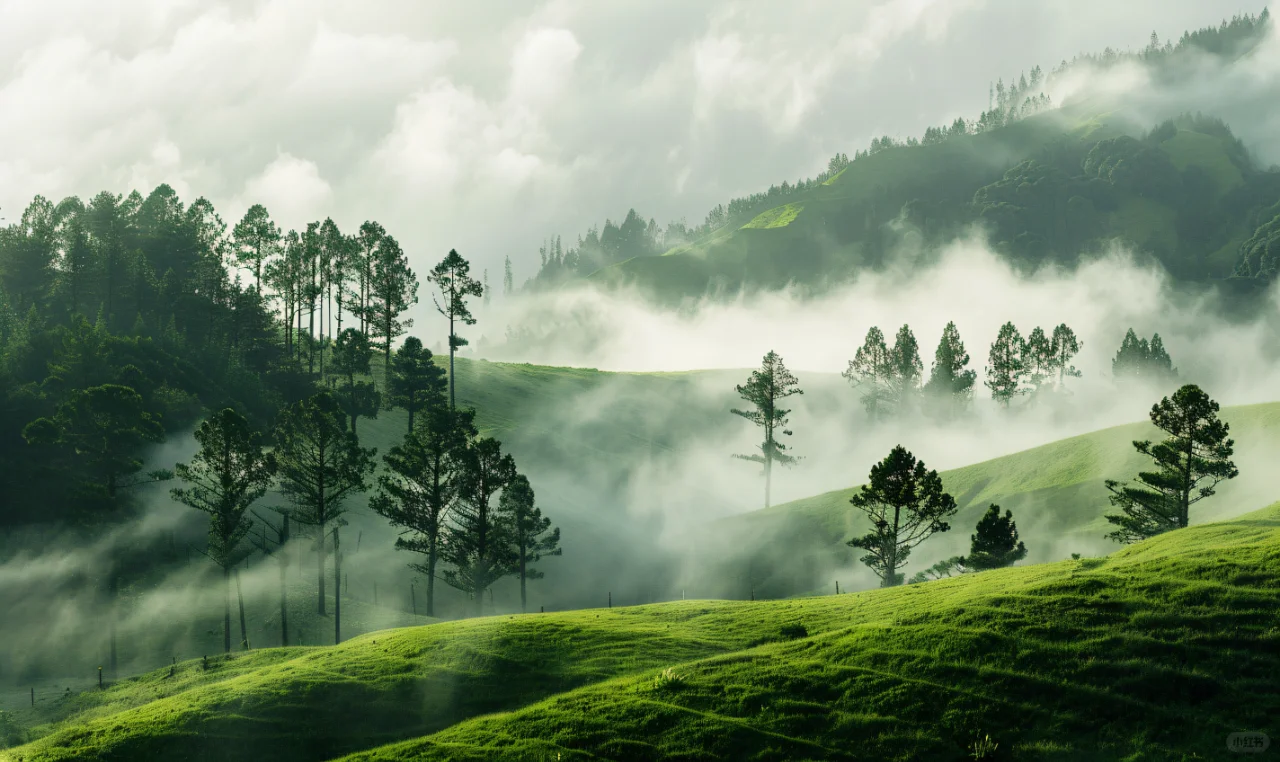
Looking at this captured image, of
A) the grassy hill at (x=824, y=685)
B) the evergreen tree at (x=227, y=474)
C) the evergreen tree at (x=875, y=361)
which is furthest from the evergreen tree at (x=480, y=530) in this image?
the evergreen tree at (x=875, y=361)

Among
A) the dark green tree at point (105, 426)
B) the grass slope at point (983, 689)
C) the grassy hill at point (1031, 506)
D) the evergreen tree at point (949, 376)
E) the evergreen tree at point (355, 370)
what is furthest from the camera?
the evergreen tree at point (949, 376)

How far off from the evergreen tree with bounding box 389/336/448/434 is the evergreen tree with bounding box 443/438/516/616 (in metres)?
29.3

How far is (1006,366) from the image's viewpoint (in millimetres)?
153125

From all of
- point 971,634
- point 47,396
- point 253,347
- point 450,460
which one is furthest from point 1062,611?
point 253,347

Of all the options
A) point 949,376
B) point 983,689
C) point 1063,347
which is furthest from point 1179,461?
point 1063,347

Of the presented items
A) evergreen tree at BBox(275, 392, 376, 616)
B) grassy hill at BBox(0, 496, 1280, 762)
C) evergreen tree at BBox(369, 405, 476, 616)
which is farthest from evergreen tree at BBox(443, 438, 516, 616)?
grassy hill at BBox(0, 496, 1280, 762)

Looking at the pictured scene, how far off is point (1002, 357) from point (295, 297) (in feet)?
411

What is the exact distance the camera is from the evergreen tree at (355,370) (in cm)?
10488

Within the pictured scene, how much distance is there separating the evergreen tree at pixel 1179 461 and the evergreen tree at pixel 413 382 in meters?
76.0

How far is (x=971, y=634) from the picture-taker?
34094 millimetres

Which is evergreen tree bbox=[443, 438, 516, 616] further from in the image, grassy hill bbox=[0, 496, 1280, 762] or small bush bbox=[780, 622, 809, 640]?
small bush bbox=[780, 622, 809, 640]

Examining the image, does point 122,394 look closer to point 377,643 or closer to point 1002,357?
point 377,643

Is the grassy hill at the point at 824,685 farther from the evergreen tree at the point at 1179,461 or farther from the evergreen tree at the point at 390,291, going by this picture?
the evergreen tree at the point at 390,291

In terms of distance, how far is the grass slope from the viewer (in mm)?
27766
